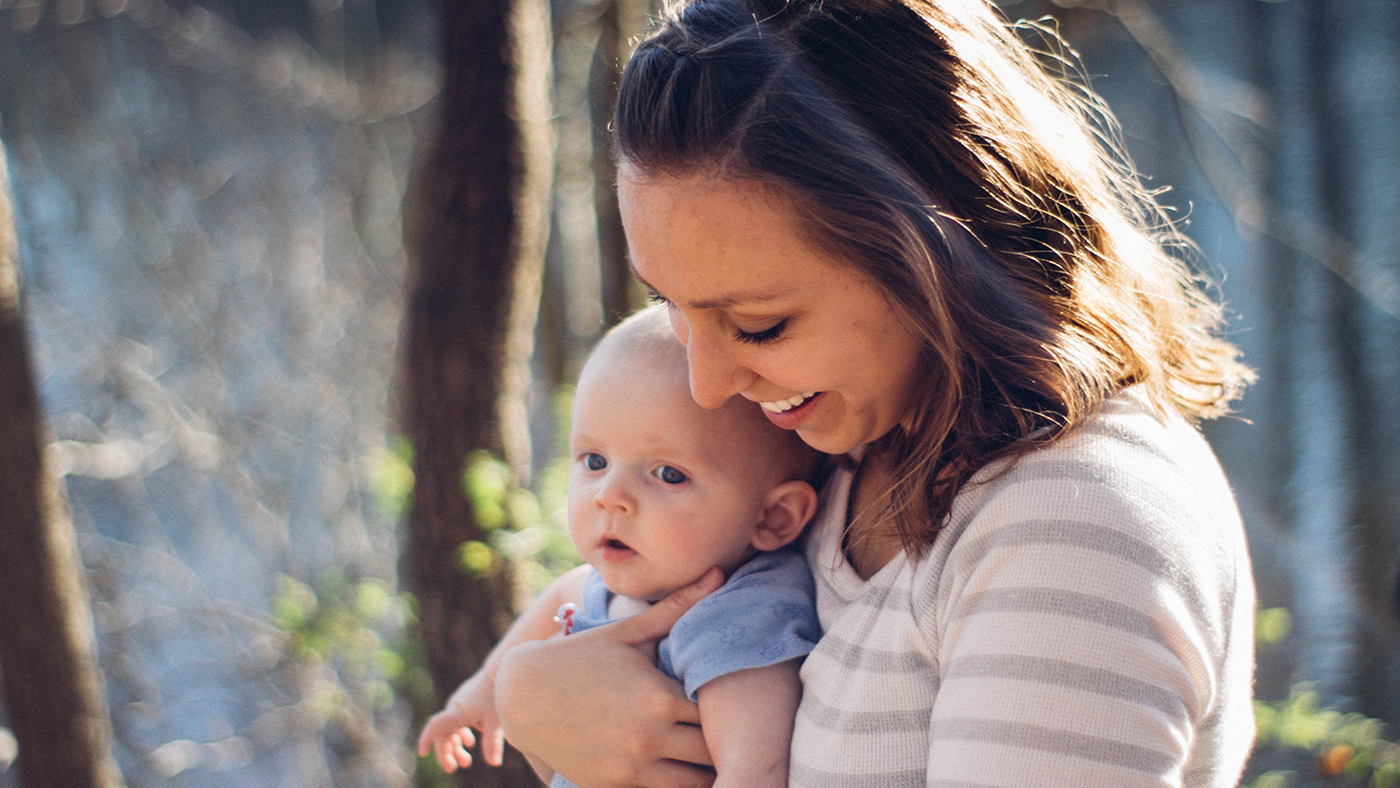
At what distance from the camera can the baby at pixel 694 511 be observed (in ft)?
4.14

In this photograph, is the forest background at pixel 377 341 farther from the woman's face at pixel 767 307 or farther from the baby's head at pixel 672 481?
the woman's face at pixel 767 307

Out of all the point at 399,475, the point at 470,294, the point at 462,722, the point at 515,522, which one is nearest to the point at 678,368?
the point at 462,722

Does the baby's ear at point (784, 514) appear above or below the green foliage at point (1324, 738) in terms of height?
Result: above

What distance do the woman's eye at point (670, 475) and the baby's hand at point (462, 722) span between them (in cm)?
63

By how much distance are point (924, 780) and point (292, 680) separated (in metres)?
4.21

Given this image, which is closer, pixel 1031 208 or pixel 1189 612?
pixel 1189 612

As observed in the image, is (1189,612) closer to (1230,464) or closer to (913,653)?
(913,653)

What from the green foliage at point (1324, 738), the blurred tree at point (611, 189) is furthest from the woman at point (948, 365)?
the blurred tree at point (611, 189)

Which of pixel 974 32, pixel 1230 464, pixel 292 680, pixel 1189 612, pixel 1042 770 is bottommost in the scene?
pixel 292 680

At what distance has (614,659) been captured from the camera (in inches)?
54.6

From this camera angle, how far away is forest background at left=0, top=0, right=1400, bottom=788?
8.89ft

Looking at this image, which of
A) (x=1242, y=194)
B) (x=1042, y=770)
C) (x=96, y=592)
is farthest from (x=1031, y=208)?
(x=96, y=592)

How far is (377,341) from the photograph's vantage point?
4.96 m

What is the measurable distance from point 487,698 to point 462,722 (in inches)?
2.6
